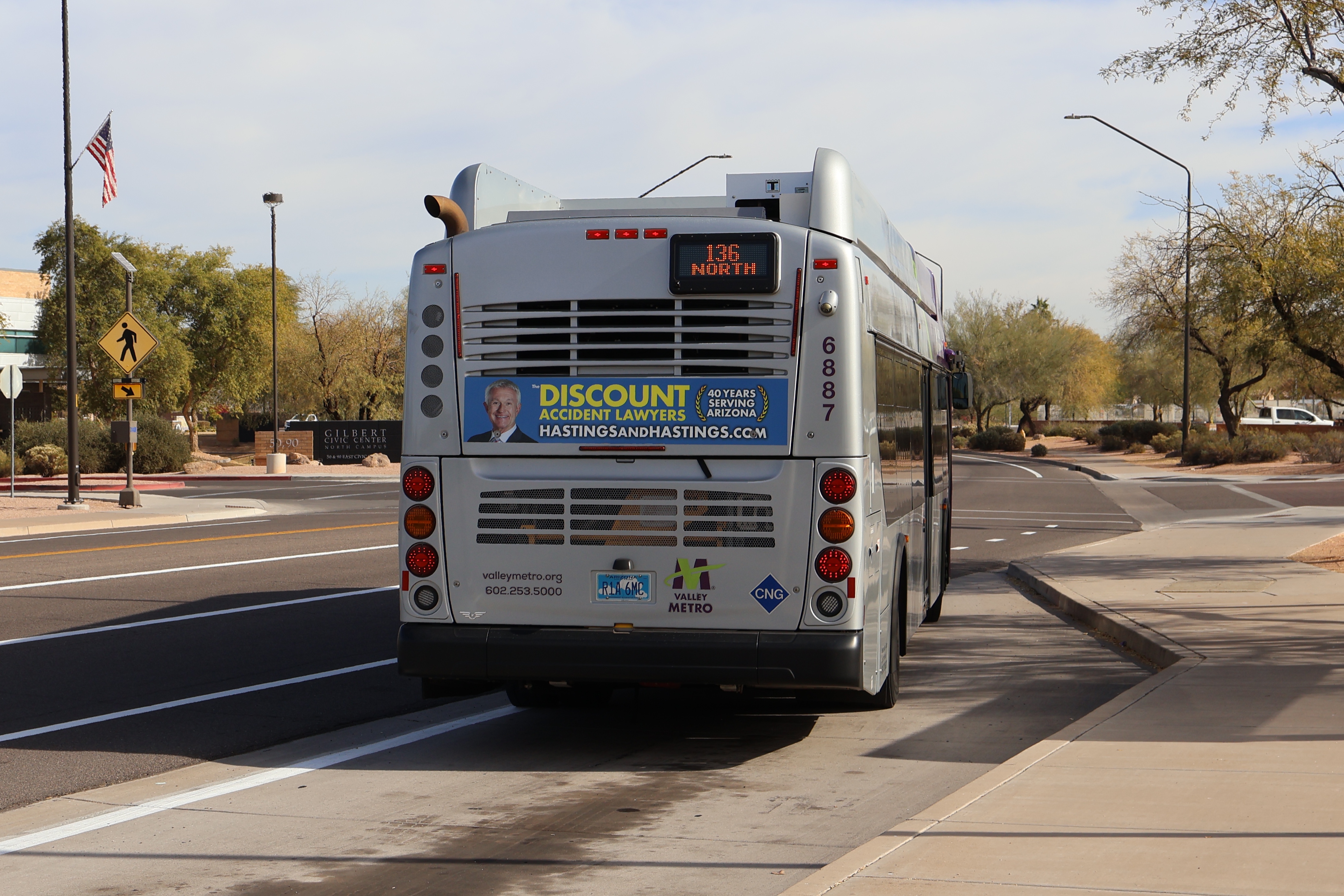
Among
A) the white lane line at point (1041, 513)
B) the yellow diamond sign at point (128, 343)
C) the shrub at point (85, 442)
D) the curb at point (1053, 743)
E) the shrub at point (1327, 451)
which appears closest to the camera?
the curb at point (1053, 743)

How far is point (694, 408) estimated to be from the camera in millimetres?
7305

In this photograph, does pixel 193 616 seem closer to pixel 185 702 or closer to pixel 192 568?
pixel 185 702

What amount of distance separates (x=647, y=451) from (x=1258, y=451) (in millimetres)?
48078

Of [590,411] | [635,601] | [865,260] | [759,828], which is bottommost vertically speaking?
[759,828]

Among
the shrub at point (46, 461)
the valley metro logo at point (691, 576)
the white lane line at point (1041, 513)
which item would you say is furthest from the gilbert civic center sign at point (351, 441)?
the valley metro logo at point (691, 576)

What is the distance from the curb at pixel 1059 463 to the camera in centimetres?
4544

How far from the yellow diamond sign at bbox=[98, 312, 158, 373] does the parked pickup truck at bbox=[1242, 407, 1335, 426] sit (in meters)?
62.4

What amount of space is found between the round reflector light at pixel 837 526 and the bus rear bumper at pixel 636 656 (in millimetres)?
517

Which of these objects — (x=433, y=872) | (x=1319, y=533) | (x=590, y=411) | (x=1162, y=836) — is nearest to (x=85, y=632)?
(x=590, y=411)

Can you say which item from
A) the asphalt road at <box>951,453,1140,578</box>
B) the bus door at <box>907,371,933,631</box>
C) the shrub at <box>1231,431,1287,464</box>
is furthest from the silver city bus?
the shrub at <box>1231,431,1287,464</box>

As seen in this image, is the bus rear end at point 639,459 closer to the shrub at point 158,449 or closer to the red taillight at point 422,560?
the red taillight at point 422,560

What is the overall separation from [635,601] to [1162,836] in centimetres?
297

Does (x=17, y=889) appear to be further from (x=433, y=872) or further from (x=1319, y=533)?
(x=1319, y=533)

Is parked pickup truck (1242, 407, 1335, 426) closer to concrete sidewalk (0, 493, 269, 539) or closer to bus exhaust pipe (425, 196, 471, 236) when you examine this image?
concrete sidewalk (0, 493, 269, 539)
